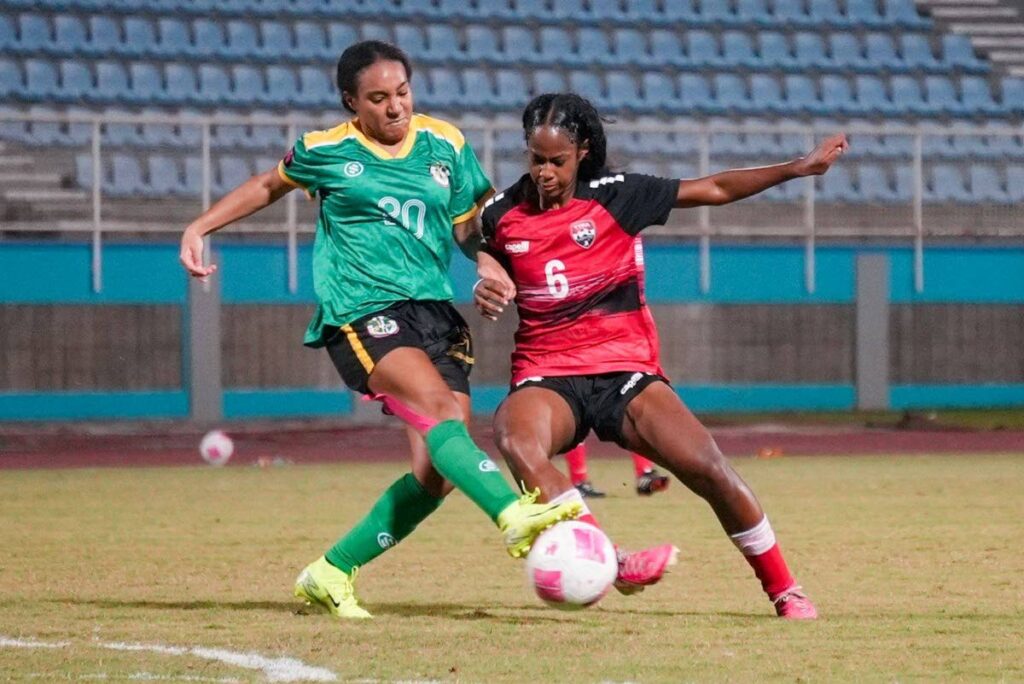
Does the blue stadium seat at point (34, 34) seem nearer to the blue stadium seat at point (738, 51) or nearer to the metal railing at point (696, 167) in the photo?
the metal railing at point (696, 167)

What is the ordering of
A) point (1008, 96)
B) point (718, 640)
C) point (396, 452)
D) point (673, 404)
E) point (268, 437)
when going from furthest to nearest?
point (1008, 96)
point (268, 437)
point (396, 452)
point (673, 404)
point (718, 640)

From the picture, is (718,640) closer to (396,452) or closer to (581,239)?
(581,239)

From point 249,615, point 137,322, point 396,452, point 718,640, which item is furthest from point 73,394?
point 718,640

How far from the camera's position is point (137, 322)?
706 inches

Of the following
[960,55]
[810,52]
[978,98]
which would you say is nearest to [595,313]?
[810,52]

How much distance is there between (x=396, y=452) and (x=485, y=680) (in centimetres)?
1143

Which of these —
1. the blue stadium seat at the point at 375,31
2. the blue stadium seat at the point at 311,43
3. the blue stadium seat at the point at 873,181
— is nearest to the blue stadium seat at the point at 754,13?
the blue stadium seat at the point at 873,181

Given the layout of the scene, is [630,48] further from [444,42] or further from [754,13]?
[444,42]

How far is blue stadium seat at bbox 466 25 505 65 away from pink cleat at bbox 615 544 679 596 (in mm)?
15415

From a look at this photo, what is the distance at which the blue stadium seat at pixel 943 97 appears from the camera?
21922 mm

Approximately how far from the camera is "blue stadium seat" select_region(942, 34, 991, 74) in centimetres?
2239

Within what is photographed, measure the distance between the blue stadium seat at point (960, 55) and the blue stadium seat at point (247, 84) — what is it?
8.68 m

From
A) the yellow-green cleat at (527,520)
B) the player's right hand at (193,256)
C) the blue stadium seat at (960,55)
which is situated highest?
the blue stadium seat at (960,55)

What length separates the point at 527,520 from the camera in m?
5.65
